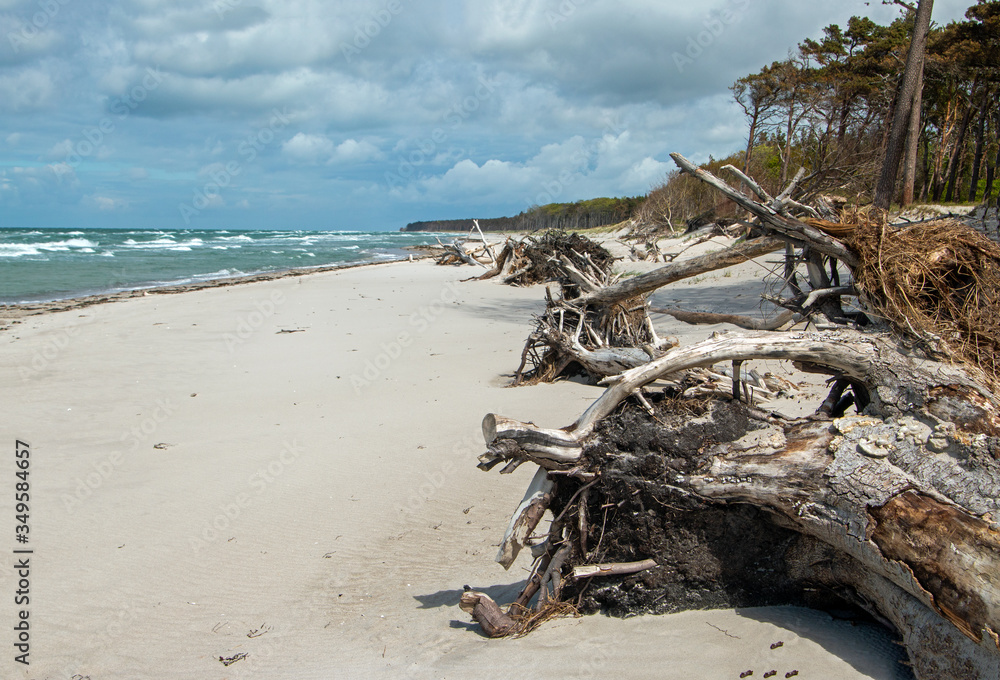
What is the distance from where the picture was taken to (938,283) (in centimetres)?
346

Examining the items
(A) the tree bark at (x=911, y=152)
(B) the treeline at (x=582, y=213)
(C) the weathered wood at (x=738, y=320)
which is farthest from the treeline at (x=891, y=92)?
(B) the treeline at (x=582, y=213)

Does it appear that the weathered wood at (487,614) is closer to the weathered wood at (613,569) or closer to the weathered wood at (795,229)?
the weathered wood at (613,569)

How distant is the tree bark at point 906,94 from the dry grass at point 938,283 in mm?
13030

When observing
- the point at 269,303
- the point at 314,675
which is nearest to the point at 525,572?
the point at 314,675

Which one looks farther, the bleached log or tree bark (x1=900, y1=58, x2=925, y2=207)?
tree bark (x1=900, y1=58, x2=925, y2=207)

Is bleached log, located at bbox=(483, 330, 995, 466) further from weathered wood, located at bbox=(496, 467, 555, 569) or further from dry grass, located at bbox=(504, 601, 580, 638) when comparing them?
dry grass, located at bbox=(504, 601, 580, 638)

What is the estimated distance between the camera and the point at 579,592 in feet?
11.6

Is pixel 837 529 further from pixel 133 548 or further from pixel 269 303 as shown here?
pixel 269 303

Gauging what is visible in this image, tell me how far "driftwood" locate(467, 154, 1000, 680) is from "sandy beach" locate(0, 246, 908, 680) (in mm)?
222

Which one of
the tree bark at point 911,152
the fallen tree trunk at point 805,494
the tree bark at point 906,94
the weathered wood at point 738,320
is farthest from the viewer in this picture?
the tree bark at point 911,152

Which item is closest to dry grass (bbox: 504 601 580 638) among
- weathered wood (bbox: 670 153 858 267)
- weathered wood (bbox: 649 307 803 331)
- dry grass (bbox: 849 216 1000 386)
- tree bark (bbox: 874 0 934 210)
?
dry grass (bbox: 849 216 1000 386)

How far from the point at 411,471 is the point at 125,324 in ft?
35.8

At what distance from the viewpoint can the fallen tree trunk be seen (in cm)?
261

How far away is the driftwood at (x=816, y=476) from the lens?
2.68 metres
